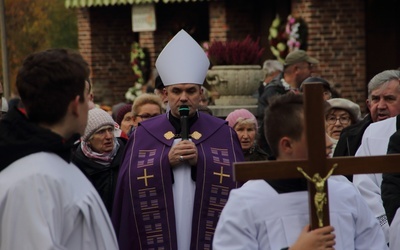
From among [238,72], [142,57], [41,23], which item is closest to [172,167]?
[238,72]

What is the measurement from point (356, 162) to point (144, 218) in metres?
2.62

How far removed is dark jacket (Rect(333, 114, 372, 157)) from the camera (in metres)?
8.95

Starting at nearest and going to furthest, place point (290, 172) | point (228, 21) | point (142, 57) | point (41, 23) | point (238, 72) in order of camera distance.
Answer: point (290, 172) → point (238, 72) → point (228, 21) → point (142, 57) → point (41, 23)

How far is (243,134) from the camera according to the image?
32.2 feet

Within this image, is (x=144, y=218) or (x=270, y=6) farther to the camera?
(x=270, y=6)

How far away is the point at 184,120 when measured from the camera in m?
7.26

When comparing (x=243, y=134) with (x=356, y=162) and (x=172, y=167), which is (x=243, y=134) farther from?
(x=356, y=162)

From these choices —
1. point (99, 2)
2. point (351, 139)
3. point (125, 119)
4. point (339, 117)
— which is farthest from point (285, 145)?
point (99, 2)

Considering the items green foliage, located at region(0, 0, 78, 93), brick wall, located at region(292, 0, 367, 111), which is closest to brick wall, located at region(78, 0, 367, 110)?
brick wall, located at region(292, 0, 367, 111)

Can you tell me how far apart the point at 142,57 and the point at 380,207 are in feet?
56.9

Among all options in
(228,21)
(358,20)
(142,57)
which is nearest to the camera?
(358,20)

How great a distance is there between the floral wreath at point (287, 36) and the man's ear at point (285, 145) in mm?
14601

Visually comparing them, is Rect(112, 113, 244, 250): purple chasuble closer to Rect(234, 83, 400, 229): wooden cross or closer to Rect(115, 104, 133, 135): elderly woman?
Rect(234, 83, 400, 229): wooden cross

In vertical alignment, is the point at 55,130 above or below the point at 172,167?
above
